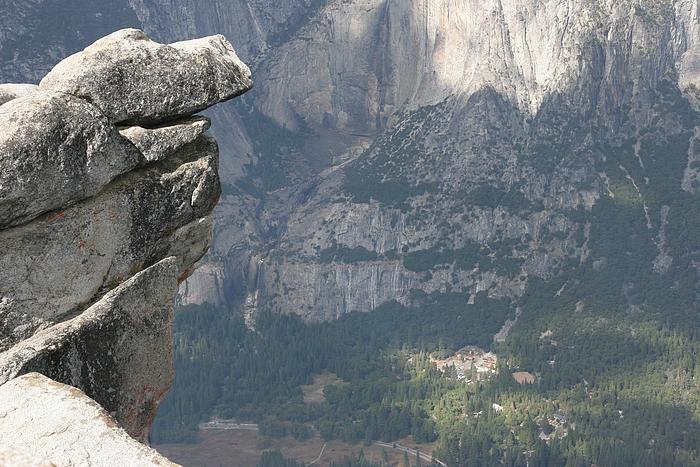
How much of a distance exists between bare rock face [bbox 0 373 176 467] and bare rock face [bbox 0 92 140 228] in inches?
147

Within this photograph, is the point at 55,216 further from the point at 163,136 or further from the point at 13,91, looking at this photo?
the point at 13,91

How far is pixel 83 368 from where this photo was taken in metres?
27.5

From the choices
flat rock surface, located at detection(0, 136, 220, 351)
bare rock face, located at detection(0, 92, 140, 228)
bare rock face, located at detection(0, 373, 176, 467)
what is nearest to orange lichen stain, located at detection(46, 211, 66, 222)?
flat rock surface, located at detection(0, 136, 220, 351)

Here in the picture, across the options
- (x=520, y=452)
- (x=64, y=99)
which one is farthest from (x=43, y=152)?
(x=520, y=452)

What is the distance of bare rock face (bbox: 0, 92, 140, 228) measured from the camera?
25500 mm

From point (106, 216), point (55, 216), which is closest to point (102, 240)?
point (106, 216)

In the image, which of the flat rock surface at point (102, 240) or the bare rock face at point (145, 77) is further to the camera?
the bare rock face at point (145, 77)

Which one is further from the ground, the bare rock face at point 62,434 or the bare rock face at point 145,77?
the bare rock face at point 145,77

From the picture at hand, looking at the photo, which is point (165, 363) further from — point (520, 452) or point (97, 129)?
point (520, 452)

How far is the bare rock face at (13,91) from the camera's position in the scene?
95.8 ft

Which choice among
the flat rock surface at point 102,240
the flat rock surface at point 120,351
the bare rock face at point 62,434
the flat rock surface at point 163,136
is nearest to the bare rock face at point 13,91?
the flat rock surface at point 163,136

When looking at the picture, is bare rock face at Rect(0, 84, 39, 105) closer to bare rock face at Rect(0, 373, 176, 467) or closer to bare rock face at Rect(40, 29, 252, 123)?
bare rock face at Rect(40, 29, 252, 123)

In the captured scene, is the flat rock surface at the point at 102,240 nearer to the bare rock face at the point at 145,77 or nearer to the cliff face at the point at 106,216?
the cliff face at the point at 106,216

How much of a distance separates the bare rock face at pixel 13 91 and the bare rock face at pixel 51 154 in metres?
2.33
